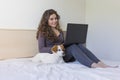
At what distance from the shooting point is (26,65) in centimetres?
170

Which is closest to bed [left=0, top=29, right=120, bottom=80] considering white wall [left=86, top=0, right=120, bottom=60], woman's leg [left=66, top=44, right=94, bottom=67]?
woman's leg [left=66, top=44, right=94, bottom=67]

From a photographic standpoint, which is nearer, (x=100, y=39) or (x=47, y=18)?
(x=47, y=18)

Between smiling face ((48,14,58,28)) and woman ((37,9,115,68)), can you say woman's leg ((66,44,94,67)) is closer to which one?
woman ((37,9,115,68))

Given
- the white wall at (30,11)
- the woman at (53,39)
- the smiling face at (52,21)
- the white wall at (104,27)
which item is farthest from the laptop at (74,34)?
the white wall at (104,27)

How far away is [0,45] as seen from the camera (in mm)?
2037

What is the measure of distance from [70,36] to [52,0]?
2.50 ft

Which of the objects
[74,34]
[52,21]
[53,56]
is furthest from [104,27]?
[53,56]

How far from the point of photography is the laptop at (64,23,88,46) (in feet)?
6.22

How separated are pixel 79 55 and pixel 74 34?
0.69 ft

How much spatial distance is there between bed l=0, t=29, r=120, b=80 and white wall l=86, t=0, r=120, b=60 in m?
0.64

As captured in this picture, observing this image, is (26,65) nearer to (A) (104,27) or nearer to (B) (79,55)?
(B) (79,55)

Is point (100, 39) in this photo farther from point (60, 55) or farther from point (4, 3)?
point (4, 3)

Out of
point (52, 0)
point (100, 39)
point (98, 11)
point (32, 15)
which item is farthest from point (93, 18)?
point (32, 15)

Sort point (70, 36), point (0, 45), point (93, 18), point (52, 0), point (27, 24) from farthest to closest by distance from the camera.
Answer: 1. point (93, 18)
2. point (52, 0)
3. point (27, 24)
4. point (0, 45)
5. point (70, 36)
